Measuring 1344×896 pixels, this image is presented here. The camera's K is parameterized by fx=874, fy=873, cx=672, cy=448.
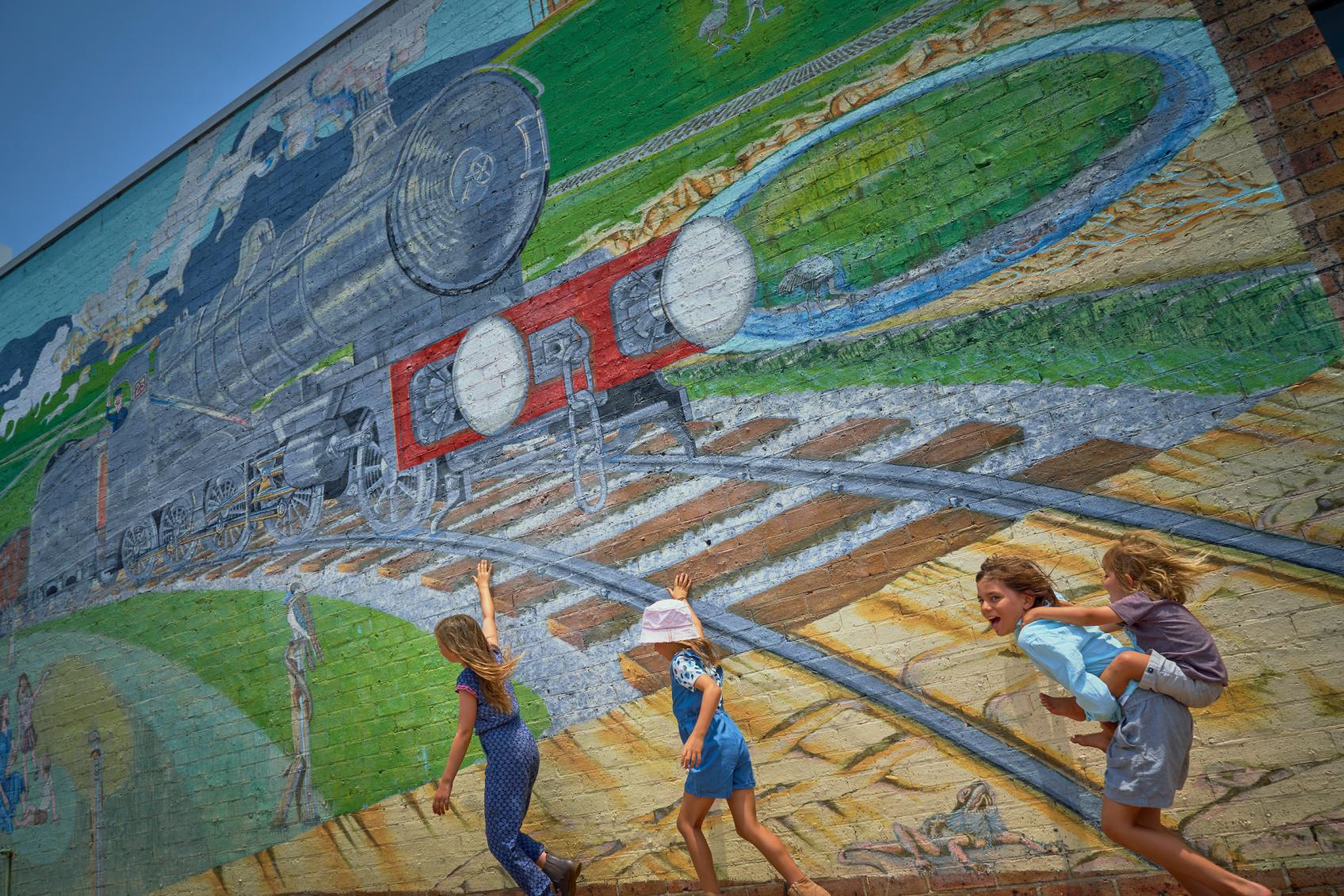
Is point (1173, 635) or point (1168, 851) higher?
point (1173, 635)

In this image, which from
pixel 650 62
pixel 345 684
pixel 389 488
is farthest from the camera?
pixel 389 488

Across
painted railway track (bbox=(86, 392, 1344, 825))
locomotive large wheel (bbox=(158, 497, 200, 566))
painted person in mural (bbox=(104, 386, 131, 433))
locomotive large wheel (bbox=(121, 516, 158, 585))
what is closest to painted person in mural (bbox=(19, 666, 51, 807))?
locomotive large wheel (bbox=(121, 516, 158, 585))

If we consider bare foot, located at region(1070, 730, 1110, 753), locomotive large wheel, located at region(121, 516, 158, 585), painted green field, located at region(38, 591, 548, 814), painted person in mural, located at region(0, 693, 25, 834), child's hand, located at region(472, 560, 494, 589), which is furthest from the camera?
painted person in mural, located at region(0, 693, 25, 834)

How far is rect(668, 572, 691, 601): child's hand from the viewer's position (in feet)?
14.4

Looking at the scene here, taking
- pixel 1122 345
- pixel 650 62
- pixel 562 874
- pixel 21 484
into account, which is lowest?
pixel 562 874

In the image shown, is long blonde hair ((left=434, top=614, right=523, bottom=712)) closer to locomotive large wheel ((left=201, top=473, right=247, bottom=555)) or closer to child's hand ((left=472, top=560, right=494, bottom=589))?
child's hand ((left=472, top=560, right=494, bottom=589))

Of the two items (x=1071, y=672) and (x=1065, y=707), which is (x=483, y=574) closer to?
(x=1065, y=707)

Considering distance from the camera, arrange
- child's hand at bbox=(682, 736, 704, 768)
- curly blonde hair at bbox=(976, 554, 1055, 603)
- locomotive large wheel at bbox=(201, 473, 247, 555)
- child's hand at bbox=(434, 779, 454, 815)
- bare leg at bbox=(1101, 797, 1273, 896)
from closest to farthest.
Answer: bare leg at bbox=(1101, 797, 1273, 896) < curly blonde hair at bbox=(976, 554, 1055, 603) < child's hand at bbox=(682, 736, 704, 768) < child's hand at bbox=(434, 779, 454, 815) < locomotive large wheel at bbox=(201, 473, 247, 555)

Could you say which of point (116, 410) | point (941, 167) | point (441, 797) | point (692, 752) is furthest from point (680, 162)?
point (116, 410)

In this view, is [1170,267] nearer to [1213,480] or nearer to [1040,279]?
[1040,279]

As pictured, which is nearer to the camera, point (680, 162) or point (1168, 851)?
point (1168, 851)

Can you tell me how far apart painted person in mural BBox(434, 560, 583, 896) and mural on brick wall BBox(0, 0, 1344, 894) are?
0.66 meters

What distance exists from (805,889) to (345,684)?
3.51m

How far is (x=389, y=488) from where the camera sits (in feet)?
19.4
